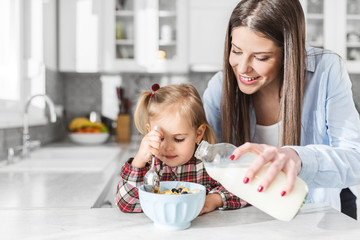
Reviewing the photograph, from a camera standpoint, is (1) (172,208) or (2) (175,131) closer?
(1) (172,208)

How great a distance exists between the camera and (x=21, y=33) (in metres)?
2.21

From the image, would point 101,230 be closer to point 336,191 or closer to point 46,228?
point 46,228

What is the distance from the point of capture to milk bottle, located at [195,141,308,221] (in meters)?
0.73

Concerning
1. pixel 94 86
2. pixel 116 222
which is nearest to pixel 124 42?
pixel 94 86

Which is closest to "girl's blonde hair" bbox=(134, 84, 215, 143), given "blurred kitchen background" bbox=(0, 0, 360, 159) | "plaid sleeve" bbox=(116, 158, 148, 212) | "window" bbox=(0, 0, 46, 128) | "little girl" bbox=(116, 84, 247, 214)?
"little girl" bbox=(116, 84, 247, 214)

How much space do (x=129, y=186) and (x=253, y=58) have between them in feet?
1.66

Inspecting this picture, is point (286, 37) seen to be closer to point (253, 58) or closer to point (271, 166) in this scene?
point (253, 58)

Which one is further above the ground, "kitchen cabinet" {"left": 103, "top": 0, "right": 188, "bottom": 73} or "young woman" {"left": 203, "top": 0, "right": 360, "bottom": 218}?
"kitchen cabinet" {"left": 103, "top": 0, "right": 188, "bottom": 73}

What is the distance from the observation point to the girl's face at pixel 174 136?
3.68 ft

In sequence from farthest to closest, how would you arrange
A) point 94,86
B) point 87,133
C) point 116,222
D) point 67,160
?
point 94,86 < point 87,133 < point 67,160 < point 116,222

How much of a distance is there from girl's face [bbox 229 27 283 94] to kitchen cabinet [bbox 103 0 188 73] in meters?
1.69

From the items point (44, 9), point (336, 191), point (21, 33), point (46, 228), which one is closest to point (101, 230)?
point (46, 228)

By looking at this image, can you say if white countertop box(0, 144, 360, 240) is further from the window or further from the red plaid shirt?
the window

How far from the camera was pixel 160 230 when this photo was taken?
781mm
